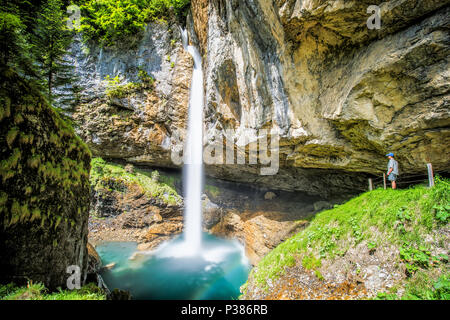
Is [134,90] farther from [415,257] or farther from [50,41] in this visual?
[415,257]

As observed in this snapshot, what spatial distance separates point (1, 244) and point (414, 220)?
8168mm

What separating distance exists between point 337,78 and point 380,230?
5094mm

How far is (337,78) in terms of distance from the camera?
21.3ft

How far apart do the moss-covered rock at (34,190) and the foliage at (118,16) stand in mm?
13146

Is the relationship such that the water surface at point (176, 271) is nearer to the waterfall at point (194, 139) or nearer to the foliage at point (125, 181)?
the waterfall at point (194, 139)

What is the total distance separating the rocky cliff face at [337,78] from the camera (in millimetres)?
4816

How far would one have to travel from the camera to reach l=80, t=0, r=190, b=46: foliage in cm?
1312

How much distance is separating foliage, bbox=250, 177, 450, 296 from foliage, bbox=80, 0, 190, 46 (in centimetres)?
1720

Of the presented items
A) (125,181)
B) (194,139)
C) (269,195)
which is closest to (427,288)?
(269,195)

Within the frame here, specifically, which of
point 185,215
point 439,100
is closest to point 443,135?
point 439,100

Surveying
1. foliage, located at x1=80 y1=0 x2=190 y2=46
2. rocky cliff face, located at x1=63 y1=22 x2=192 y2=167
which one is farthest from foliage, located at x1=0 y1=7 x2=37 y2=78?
foliage, located at x1=80 y1=0 x2=190 y2=46

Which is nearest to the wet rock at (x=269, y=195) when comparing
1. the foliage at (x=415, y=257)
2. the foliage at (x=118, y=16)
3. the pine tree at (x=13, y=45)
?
the foliage at (x=415, y=257)

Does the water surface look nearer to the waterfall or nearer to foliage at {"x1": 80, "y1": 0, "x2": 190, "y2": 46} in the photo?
the waterfall

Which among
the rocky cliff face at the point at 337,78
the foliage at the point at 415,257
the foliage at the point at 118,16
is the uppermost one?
the foliage at the point at 118,16
